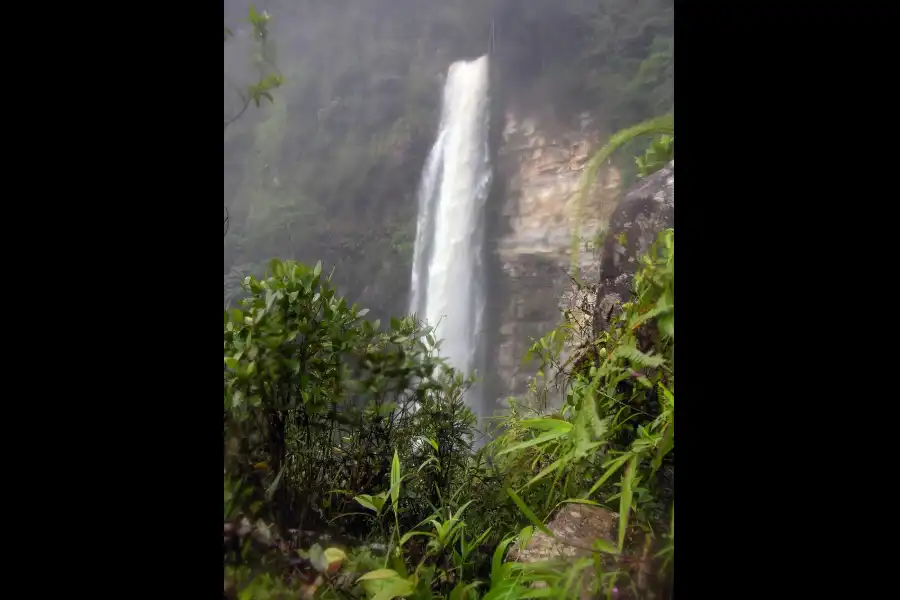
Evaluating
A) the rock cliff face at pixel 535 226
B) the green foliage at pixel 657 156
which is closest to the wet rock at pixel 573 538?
the rock cliff face at pixel 535 226

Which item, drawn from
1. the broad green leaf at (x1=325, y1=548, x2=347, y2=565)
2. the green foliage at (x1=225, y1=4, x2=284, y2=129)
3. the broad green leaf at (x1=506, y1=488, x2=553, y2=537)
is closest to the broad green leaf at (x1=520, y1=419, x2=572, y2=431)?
the broad green leaf at (x1=506, y1=488, x2=553, y2=537)

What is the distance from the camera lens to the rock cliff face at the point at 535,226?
983 mm

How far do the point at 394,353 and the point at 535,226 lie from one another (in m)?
0.34

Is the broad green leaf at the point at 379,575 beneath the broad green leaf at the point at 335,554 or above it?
beneath

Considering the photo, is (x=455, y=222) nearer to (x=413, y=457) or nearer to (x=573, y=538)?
(x=413, y=457)

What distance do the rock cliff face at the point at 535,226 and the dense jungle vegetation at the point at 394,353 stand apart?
33 mm

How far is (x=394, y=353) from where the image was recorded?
976 millimetres

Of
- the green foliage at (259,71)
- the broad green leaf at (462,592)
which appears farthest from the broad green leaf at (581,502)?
the green foliage at (259,71)

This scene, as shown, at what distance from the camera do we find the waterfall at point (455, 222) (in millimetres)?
981

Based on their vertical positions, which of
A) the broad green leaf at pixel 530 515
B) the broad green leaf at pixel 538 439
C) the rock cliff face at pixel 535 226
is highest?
the rock cliff face at pixel 535 226

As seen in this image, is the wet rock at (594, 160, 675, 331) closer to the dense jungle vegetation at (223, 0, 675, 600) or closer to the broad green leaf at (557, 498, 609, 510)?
the dense jungle vegetation at (223, 0, 675, 600)

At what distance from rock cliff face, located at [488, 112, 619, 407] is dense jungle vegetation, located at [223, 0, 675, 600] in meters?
0.03

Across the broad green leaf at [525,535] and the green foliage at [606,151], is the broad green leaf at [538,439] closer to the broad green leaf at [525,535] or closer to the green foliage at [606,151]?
the broad green leaf at [525,535]
